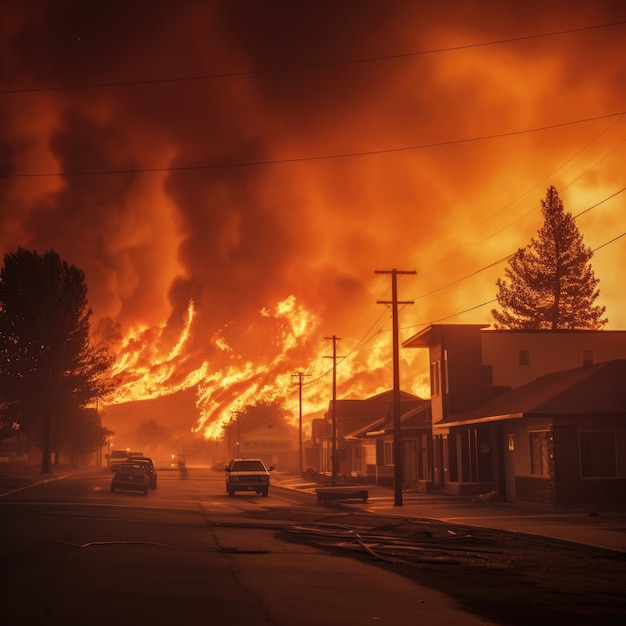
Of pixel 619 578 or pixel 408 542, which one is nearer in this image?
pixel 619 578

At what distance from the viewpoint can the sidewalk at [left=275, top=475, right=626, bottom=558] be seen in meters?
22.9

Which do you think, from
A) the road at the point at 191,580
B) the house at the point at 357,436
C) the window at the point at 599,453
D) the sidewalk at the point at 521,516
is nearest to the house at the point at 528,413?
the window at the point at 599,453

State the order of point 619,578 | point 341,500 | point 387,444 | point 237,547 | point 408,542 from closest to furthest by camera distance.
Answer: point 619,578 → point 237,547 → point 408,542 → point 341,500 → point 387,444

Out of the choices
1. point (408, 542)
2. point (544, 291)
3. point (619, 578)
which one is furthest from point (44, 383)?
point (619, 578)

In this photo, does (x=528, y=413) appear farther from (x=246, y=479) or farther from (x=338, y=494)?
(x=246, y=479)

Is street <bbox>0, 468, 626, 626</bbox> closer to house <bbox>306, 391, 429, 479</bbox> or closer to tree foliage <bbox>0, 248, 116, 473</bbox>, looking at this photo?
house <bbox>306, 391, 429, 479</bbox>

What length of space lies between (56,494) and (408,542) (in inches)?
1049

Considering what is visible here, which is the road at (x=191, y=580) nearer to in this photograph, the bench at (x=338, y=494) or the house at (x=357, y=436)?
the bench at (x=338, y=494)

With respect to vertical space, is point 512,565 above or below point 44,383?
below

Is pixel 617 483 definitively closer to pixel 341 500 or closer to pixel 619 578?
pixel 341 500

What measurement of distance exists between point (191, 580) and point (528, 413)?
22.8 meters

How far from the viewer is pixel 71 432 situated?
→ 122 metres

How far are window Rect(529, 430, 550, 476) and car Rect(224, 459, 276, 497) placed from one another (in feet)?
54.3

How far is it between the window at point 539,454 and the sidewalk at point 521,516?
56.2 inches
